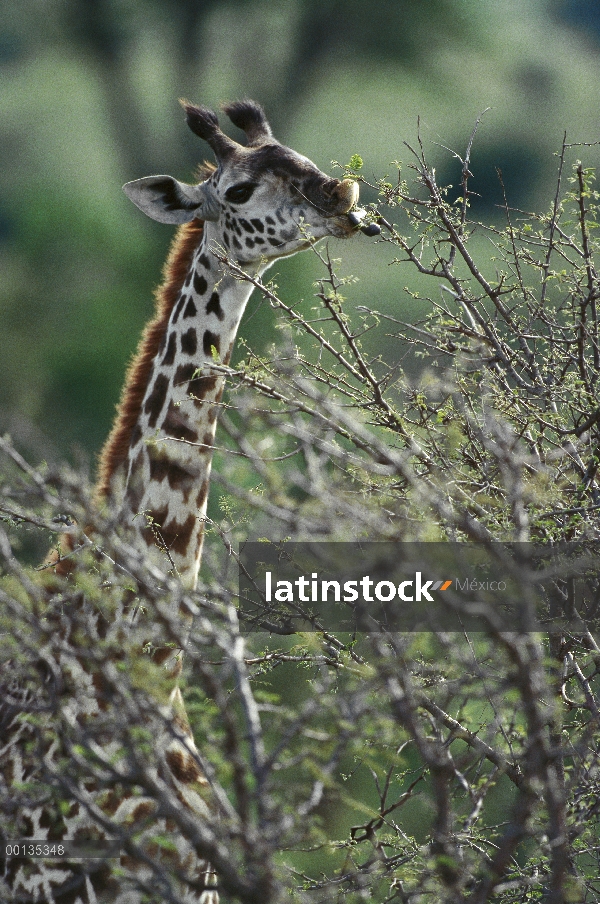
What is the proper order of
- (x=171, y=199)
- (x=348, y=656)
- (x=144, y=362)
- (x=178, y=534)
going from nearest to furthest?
(x=348, y=656)
(x=178, y=534)
(x=144, y=362)
(x=171, y=199)

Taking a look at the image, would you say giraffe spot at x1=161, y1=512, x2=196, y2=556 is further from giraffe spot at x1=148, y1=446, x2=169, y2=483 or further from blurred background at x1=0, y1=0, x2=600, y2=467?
blurred background at x1=0, y1=0, x2=600, y2=467

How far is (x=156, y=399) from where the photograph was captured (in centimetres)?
234

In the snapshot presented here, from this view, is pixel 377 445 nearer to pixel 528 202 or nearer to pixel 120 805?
pixel 120 805

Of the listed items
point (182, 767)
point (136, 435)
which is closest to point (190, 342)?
point (136, 435)

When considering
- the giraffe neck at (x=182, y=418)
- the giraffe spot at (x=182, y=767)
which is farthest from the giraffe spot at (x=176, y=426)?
the giraffe spot at (x=182, y=767)

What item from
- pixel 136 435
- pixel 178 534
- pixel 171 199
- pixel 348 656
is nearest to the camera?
pixel 348 656

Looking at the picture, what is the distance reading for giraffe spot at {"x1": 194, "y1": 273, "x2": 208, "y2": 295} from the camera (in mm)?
2383

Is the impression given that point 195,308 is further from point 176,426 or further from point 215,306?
point 176,426

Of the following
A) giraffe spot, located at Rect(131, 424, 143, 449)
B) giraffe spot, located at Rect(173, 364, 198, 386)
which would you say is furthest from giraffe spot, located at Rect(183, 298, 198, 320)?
giraffe spot, located at Rect(131, 424, 143, 449)

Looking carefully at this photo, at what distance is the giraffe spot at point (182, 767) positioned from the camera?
200 cm

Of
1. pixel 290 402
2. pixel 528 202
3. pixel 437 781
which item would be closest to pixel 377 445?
pixel 290 402

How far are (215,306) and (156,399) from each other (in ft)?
0.78

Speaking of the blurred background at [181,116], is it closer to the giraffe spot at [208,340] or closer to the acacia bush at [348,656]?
the giraffe spot at [208,340]

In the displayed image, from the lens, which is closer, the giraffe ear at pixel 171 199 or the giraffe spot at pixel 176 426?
the giraffe spot at pixel 176 426
